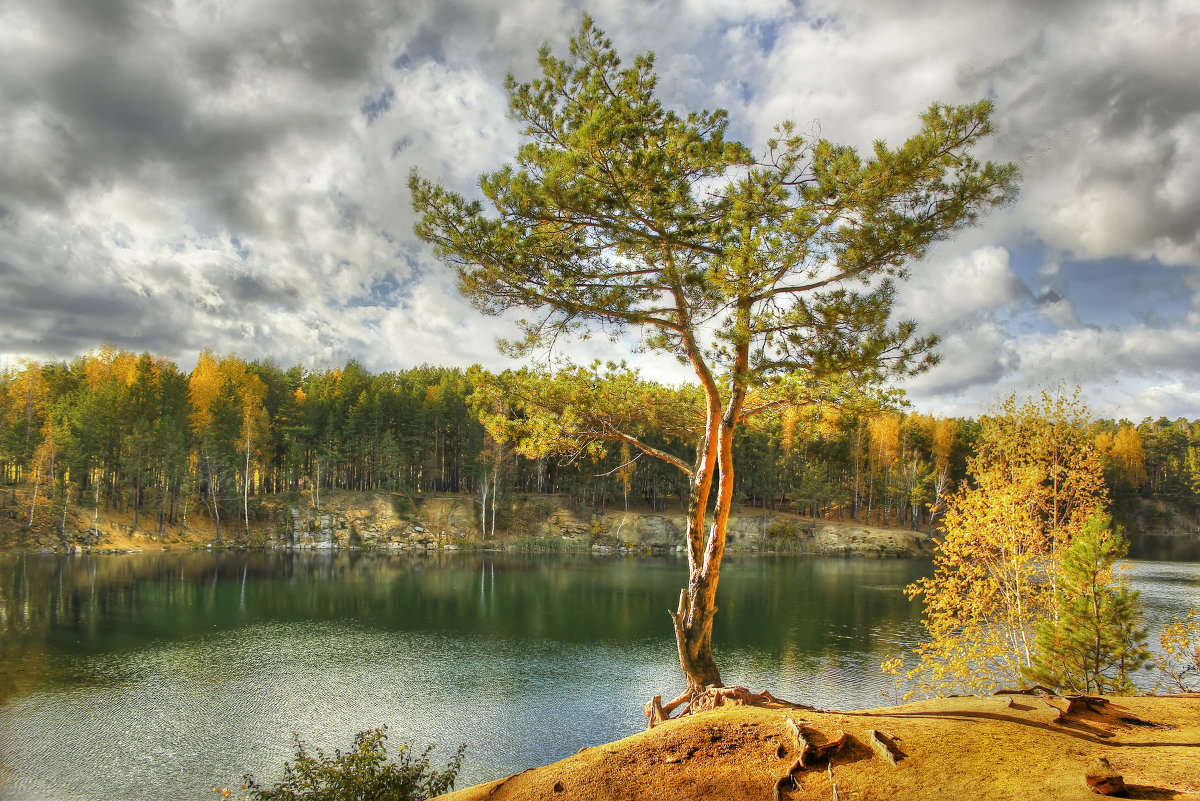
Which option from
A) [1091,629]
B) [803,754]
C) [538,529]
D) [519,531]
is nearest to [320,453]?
[519,531]

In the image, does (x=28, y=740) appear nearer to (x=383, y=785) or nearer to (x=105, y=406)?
(x=383, y=785)

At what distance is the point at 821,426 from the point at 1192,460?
109m

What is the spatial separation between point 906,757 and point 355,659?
20982mm

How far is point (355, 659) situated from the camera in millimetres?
22391

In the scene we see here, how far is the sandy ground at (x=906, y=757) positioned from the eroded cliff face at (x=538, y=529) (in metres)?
54.2

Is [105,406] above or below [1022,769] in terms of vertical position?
above

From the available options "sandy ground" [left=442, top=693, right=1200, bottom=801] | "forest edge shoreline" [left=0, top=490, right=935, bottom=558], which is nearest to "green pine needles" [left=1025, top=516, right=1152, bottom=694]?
"sandy ground" [left=442, top=693, right=1200, bottom=801]

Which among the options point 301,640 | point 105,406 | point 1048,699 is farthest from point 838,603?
point 105,406

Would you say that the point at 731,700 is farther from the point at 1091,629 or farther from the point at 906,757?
the point at 1091,629

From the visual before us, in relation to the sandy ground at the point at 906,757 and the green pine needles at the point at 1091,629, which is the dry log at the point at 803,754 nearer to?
the sandy ground at the point at 906,757

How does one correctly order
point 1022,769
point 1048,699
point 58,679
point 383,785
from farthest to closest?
point 58,679
point 383,785
point 1048,699
point 1022,769

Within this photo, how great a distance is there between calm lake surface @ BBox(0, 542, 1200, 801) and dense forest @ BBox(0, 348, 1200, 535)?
32.3ft

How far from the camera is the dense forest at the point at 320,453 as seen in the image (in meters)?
51.2

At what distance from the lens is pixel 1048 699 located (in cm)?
749
